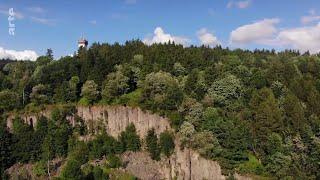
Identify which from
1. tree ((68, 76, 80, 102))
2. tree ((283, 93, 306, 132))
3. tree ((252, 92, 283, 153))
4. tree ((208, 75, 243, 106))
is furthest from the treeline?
tree ((283, 93, 306, 132))

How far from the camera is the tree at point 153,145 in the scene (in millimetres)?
85125

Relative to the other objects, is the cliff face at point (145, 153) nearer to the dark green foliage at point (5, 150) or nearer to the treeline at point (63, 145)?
the treeline at point (63, 145)

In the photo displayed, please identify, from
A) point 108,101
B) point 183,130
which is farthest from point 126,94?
point 183,130

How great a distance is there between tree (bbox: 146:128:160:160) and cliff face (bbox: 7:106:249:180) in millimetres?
882

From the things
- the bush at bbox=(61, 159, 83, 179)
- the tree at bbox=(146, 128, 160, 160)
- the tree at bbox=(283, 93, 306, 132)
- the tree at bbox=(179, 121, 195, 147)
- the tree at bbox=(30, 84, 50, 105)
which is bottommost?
the bush at bbox=(61, 159, 83, 179)

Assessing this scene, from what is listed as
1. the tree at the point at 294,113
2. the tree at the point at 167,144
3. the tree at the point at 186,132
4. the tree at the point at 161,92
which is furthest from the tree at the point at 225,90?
the tree at the point at 167,144

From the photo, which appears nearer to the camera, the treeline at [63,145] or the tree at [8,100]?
the treeline at [63,145]

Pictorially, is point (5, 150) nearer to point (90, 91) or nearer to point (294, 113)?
point (90, 91)

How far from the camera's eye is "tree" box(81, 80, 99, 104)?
94.9 m

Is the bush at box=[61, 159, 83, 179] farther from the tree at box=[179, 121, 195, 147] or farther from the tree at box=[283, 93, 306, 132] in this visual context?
the tree at box=[283, 93, 306, 132]

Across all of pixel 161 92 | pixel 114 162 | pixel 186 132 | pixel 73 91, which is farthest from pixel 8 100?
pixel 186 132

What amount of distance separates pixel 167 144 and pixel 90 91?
2017cm

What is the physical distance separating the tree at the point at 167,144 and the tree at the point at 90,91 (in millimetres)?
17784

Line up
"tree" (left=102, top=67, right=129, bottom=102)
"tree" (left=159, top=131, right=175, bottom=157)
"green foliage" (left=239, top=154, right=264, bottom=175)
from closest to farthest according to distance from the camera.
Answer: "green foliage" (left=239, top=154, right=264, bottom=175) → "tree" (left=159, top=131, right=175, bottom=157) → "tree" (left=102, top=67, right=129, bottom=102)
